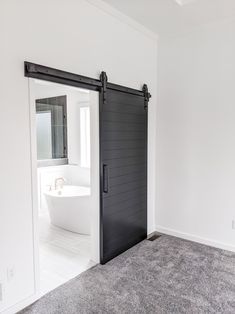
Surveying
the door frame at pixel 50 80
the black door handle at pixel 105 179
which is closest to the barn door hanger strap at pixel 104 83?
the door frame at pixel 50 80

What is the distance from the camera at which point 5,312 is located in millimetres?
2139

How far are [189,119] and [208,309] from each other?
7.67 ft

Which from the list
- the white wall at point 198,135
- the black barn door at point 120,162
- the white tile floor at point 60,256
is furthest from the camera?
the white wall at point 198,135

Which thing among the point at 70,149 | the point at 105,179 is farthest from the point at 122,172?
Result: the point at 70,149

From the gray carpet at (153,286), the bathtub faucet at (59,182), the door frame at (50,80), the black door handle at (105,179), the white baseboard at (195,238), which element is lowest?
the gray carpet at (153,286)

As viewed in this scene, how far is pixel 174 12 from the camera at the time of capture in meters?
3.06

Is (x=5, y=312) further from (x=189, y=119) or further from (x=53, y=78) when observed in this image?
(x=189, y=119)

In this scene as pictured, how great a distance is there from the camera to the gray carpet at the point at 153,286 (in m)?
2.27

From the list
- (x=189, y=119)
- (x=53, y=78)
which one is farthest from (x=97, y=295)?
(x=189, y=119)

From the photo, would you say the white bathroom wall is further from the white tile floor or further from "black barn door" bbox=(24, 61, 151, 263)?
"black barn door" bbox=(24, 61, 151, 263)

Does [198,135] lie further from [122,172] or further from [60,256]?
[60,256]

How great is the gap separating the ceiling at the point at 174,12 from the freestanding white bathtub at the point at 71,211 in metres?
2.50

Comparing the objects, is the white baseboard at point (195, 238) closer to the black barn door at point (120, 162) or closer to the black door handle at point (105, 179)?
A: the black barn door at point (120, 162)

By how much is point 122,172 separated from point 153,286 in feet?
4.42
